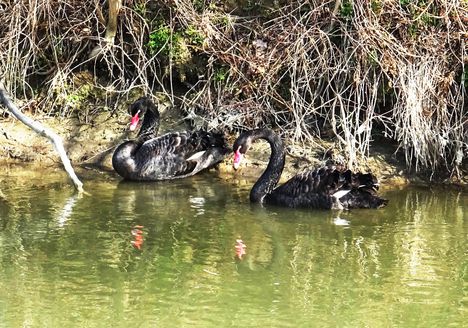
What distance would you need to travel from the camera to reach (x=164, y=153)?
9.49 m

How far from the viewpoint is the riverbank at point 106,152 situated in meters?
9.45

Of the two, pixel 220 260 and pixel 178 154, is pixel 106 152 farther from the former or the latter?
pixel 220 260

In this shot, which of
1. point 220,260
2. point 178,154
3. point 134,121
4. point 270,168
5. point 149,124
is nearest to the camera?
point 220,260

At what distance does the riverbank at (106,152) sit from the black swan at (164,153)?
255 mm

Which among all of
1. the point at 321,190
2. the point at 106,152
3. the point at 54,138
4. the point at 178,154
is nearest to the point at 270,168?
A: the point at 321,190

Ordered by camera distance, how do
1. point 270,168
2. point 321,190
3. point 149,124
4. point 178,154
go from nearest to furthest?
1. point 321,190
2. point 270,168
3. point 178,154
4. point 149,124

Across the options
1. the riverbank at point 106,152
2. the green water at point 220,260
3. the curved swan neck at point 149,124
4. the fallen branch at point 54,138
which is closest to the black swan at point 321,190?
the green water at point 220,260

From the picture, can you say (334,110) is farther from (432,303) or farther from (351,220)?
(432,303)

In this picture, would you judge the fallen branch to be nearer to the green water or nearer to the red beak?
the green water

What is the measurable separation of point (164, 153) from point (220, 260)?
3.26 m

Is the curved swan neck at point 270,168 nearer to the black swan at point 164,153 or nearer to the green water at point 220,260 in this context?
the green water at point 220,260

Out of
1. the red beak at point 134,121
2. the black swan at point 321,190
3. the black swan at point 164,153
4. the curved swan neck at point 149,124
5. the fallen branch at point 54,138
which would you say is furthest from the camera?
the curved swan neck at point 149,124

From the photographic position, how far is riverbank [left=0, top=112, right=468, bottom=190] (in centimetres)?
945

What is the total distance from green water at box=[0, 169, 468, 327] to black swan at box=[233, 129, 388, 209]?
0.13 metres
